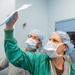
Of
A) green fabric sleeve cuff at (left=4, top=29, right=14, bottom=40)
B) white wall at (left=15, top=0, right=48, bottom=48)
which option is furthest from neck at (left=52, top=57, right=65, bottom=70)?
white wall at (left=15, top=0, right=48, bottom=48)

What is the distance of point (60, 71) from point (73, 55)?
0.77m

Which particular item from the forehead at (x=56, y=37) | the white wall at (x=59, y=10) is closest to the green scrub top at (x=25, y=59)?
the forehead at (x=56, y=37)

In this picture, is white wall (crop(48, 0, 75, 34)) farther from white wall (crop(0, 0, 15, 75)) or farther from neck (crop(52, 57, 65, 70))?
neck (crop(52, 57, 65, 70))

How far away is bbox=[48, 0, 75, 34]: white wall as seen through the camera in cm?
230

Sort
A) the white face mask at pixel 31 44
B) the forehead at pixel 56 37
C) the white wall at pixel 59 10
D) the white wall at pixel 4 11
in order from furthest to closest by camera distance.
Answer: the white wall at pixel 4 11
the white wall at pixel 59 10
the white face mask at pixel 31 44
the forehead at pixel 56 37

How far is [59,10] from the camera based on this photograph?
2.53 meters

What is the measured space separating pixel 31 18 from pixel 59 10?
0.47 meters

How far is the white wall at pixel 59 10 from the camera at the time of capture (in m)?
2.30

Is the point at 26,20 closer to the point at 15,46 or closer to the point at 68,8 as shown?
the point at 68,8

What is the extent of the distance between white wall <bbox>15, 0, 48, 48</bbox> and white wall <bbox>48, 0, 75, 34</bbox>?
0.35 feet

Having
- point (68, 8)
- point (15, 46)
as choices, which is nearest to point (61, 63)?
point (15, 46)

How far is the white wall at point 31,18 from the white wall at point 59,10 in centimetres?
11

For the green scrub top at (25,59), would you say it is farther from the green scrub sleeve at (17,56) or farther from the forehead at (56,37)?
the forehead at (56,37)

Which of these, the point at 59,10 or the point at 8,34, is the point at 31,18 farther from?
the point at 8,34
